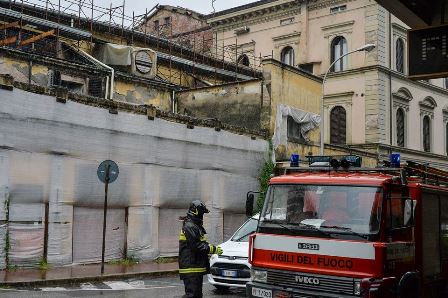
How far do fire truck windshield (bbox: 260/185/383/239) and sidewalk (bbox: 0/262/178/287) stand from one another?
6.25 metres

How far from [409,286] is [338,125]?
97.7 feet

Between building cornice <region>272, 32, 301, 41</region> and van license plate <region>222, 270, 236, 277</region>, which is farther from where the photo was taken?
building cornice <region>272, 32, 301, 41</region>

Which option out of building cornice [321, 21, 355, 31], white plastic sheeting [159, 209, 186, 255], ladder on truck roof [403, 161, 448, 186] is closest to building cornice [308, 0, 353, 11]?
building cornice [321, 21, 355, 31]

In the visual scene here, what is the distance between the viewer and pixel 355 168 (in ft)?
29.8

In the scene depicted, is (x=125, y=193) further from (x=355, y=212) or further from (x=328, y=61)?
(x=328, y=61)

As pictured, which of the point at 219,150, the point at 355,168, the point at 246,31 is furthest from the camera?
the point at 246,31

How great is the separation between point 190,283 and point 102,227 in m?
8.42

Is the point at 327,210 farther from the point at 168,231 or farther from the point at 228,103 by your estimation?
the point at 228,103

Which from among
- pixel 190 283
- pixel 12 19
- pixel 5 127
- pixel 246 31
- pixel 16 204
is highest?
Answer: pixel 246 31

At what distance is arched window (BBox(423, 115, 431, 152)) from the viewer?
40562mm

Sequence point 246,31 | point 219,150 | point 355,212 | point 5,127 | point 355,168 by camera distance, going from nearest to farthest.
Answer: point 355,212 < point 355,168 < point 5,127 < point 219,150 < point 246,31

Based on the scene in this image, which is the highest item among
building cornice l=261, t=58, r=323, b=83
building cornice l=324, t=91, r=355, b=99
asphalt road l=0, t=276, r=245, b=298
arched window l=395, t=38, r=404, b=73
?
arched window l=395, t=38, r=404, b=73

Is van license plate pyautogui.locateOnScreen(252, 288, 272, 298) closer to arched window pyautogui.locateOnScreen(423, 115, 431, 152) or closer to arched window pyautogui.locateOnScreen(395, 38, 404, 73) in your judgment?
arched window pyautogui.locateOnScreen(395, 38, 404, 73)

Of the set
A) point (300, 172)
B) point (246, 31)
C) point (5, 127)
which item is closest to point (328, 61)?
point (246, 31)
